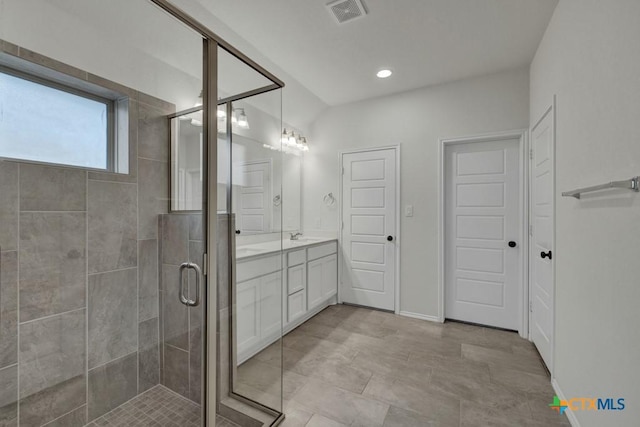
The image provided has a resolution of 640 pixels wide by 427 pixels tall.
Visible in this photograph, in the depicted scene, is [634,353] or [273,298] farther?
[273,298]

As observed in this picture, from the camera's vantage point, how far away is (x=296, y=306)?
2873 mm

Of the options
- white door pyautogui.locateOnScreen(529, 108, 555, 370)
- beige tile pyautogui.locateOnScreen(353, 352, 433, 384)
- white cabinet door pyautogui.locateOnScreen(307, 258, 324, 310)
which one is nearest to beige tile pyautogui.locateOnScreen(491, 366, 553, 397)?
white door pyautogui.locateOnScreen(529, 108, 555, 370)

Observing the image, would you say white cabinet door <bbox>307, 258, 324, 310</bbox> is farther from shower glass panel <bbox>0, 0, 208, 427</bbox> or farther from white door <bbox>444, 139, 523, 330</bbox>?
shower glass panel <bbox>0, 0, 208, 427</bbox>

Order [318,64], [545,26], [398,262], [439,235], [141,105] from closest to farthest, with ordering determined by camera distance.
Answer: [141,105], [545,26], [318,64], [439,235], [398,262]

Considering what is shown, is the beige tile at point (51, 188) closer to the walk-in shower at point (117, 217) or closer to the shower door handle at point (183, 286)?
the walk-in shower at point (117, 217)

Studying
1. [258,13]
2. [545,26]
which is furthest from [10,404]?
[545,26]

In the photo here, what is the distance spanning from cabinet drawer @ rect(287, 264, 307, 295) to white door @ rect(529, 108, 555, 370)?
206cm

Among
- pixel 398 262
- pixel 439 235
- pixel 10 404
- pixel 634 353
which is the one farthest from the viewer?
pixel 398 262

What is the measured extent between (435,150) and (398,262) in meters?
1.36

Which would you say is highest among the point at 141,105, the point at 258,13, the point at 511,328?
the point at 258,13

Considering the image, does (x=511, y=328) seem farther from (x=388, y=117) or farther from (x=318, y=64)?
(x=318, y=64)

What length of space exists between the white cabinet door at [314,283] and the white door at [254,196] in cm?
120

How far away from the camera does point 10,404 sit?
4.35ft

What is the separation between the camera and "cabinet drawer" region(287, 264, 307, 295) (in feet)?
8.98
